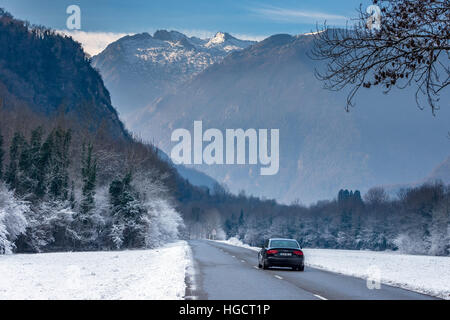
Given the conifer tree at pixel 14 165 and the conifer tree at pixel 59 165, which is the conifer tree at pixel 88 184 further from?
the conifer tree at pixel 14 165

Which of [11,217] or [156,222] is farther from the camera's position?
[156,222]

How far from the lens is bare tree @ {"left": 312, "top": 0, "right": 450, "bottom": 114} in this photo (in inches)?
500

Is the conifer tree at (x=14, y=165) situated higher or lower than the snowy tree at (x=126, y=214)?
higher

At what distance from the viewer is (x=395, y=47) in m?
13.6

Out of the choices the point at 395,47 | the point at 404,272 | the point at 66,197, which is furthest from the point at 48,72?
the point at 395,47

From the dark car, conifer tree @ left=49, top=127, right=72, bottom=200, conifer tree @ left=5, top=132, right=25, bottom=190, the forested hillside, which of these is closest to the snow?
the dark car

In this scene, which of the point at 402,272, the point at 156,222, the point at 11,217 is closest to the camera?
the point at 402,272

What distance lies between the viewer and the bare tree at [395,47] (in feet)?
41.7

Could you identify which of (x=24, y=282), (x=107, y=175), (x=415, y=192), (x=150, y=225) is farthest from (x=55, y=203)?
(x=415, y=192)

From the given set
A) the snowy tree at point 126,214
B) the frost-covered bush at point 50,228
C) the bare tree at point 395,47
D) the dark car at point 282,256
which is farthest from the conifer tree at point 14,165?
the bare tree at point 395,47

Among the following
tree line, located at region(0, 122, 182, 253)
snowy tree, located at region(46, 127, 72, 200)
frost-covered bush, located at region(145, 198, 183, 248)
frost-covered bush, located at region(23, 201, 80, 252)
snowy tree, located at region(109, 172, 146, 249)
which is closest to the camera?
frost-covered bush, located at region(23, 201, 80, 252)

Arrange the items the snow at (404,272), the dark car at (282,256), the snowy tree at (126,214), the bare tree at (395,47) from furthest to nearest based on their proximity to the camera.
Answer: the snowy tree at (126,214) < the dark car at (282,256) < the snow at (404,272) < the bare tree at (395,47)

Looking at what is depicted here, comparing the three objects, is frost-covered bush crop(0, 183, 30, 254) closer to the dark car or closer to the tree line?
the tree line

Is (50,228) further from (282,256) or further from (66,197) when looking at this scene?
(282,256)
